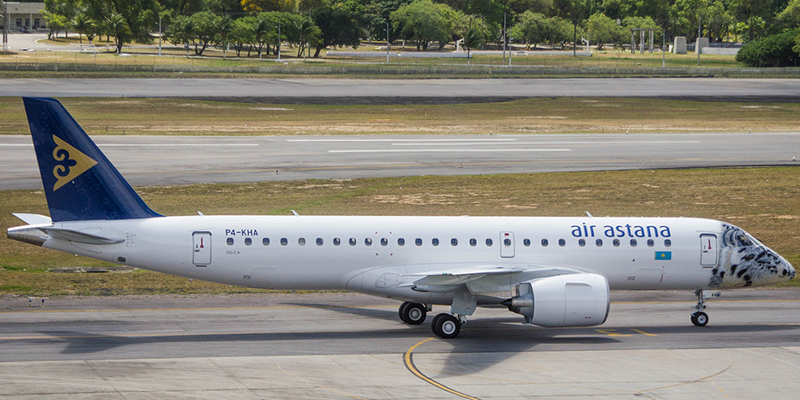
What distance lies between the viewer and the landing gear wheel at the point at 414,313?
88.8 feet

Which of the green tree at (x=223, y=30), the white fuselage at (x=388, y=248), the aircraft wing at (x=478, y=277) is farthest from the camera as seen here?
the green tree at (x=223, y=30)

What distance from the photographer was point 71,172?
24.2 metres

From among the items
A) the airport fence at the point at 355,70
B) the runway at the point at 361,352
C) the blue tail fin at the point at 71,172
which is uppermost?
the airport fence at the point at 355,70

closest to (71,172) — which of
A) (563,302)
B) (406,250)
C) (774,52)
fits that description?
(406,250)

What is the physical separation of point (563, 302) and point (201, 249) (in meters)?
10.6

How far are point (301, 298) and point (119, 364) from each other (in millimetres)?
9907

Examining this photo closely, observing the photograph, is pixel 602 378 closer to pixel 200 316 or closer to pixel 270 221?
pixel 270 221

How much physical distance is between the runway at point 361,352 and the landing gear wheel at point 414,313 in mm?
268

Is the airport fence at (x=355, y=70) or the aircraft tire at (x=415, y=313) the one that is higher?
the airport fence at (x=355, y=70)

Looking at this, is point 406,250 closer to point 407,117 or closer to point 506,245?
point 506,245

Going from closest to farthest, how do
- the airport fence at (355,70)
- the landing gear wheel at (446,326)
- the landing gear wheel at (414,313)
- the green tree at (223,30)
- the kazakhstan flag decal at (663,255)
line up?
the landing gear wheel at (446,326)
the kazakhstan flag decal at (663,255)
the landing gear wheel at (414,313)
the airport fence at (355,70)
the green tree at (223,30)

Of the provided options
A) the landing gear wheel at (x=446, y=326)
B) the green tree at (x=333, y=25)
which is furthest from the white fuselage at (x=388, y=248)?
the green tree at (x=333, y=25)

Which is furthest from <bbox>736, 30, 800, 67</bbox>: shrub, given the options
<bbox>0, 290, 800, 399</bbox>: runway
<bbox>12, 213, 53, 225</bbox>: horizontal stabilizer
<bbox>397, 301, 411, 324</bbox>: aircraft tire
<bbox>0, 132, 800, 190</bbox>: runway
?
<bbox>12, 213, 53, 225</bbox>: horizontal stabilizer

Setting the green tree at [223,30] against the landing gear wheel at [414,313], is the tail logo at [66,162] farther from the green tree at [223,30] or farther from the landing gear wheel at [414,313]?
the green tree at [223,30]
